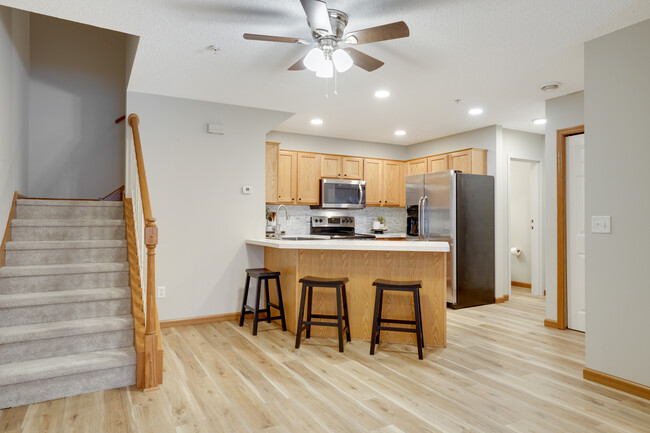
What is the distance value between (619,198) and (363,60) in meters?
1.96

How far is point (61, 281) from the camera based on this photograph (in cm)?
319

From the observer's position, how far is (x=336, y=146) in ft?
21.2

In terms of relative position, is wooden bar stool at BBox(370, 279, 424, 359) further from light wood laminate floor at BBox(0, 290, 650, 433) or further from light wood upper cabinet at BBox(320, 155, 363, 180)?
light wood upper cabinet at BBox(320, 155, 363, 180)

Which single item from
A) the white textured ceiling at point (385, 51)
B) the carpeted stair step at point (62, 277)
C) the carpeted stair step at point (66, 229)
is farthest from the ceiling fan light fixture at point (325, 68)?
the carpeted stair step at point (66, 229)

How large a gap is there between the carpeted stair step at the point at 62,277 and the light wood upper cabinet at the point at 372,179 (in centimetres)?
407

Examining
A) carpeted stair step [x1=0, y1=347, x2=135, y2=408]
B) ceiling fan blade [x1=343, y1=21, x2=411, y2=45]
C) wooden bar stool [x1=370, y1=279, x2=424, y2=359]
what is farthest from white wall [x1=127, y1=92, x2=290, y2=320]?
ceiling fan blade [x1=343, y1=21, x2=411, y2=45]

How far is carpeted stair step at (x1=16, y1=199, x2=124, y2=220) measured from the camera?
12.3 ft

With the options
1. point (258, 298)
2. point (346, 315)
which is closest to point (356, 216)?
point (258, 298)

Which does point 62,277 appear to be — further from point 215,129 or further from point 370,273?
point 370,273

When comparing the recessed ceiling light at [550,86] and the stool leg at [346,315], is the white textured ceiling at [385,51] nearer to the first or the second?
the recessed ceiling light at [550,86]

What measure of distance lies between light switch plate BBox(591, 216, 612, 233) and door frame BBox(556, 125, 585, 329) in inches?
60.2

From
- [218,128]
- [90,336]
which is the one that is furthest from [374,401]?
[218,128]

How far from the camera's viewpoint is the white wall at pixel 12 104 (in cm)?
324

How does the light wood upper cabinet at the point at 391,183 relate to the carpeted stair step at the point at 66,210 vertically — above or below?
above
